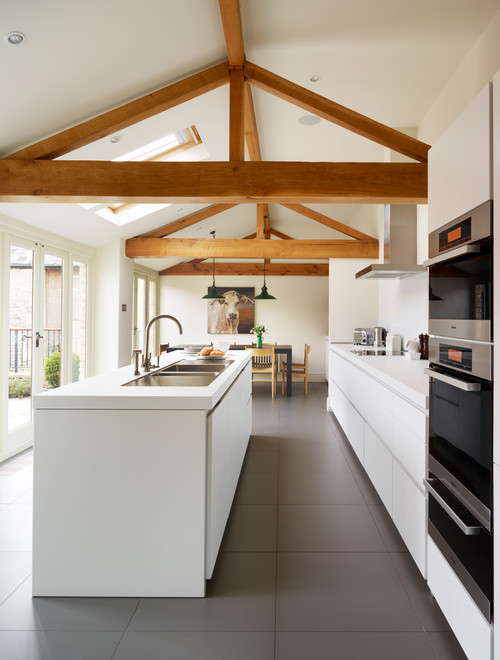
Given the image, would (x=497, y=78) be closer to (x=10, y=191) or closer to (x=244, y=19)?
(x=244, y=19)

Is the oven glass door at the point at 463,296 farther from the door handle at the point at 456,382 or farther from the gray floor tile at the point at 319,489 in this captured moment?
the gray floor tile at the point at 319,489

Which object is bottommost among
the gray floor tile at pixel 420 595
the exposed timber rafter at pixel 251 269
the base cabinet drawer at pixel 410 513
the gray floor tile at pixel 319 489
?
the gray floor tile at pixel 420 595

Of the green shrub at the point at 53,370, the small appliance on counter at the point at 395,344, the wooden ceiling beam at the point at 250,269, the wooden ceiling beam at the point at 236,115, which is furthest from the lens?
the wooden ceiling beam at the point at 250,269

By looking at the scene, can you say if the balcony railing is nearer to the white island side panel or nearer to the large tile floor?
the large tile floor

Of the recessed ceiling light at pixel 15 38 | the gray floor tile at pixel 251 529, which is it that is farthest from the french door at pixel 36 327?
the gray floor tile at pixel 251 529

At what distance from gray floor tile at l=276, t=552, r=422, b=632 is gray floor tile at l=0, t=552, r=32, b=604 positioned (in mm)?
1220

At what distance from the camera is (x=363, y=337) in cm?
552

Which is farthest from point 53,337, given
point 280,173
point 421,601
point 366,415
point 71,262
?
point 421,601

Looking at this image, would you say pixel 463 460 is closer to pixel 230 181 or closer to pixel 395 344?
pixel 230 181

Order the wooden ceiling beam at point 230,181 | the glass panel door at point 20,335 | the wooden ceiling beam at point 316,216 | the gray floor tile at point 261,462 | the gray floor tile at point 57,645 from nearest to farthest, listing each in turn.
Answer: the gray floor tile at point 57,645 < the wooden ceiling beam at point 230,181 < the gray floor tile at point 261,462 < the glass panel door at point 20,335 < the wooden ceiling beam at point 316,216

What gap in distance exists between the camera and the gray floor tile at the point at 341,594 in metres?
1.71

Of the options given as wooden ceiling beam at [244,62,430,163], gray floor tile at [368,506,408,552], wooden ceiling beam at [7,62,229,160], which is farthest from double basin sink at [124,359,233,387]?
wooden ceiling beam at [244,62,430,163]

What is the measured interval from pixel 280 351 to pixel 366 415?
3.83 m

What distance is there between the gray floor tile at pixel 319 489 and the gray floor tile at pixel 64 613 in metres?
1.33
